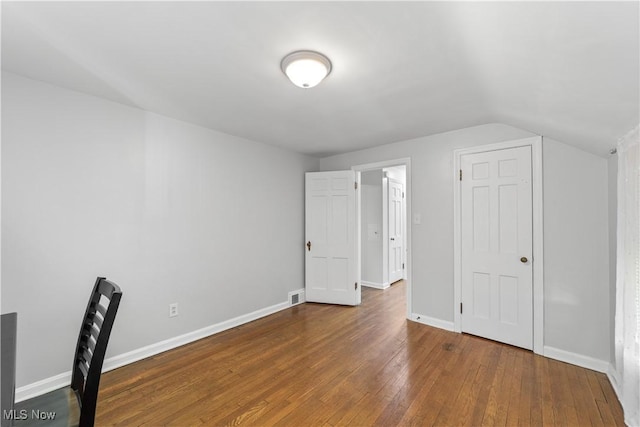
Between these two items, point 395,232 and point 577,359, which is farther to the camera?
point 395,232

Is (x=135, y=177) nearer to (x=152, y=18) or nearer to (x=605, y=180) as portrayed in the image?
(x=152, y=18)

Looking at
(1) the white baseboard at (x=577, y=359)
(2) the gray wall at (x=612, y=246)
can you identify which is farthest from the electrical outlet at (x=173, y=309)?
(2) the gray wall at (x=612, y=246)

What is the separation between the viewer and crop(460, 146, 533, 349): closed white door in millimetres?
2703

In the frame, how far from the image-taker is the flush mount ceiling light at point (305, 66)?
163 centimetres

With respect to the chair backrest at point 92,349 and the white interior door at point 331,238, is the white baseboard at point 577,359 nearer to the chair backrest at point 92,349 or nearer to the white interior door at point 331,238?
the white interior door at point 331,238

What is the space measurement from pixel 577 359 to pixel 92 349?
3.58 meters

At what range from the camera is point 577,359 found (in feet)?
7.91

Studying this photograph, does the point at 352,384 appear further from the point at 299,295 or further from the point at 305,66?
the point at 305,66

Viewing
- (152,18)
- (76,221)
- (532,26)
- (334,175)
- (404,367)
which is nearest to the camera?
(532,26)

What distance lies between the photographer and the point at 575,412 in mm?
1828

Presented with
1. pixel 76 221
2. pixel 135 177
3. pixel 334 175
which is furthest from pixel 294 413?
pixel 334 175

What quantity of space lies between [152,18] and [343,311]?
360 cm

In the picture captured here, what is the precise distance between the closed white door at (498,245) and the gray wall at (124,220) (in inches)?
96.4

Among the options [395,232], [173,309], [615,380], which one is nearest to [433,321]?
[615,380]
